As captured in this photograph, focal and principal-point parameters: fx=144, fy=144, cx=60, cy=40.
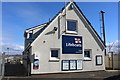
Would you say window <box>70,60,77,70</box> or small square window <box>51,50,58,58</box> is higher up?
small square window <box>51,50,58,58</box>

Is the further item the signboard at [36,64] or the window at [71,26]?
the window at [71,26]

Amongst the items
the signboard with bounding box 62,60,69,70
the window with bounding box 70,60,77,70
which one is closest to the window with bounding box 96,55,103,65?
the window with bounding box 70,60,77,70

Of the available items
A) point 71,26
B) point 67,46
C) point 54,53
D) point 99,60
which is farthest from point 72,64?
point 71,26

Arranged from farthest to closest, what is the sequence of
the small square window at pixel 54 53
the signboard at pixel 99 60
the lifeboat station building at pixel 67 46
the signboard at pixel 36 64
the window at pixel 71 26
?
1. the signboard at pixel 99 60
2. the window at pixel 71 26
3. the small square window at pixel 54 53
4. the lifeboat station building at pixel 67 46
5. the signboard at pixel 36 64

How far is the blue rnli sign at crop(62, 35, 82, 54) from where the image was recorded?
53.1 feet

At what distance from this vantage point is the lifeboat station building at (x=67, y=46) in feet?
48.8

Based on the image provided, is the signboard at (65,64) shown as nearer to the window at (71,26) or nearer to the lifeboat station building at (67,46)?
the lifeboat station building at (67,46)

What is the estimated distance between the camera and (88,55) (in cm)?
1816

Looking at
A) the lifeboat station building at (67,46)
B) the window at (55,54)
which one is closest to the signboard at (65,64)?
the lifeboat station building at (67,46)

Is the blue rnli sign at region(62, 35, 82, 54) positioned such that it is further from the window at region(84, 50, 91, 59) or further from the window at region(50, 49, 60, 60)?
the window at region(84, 50, 91, 59)

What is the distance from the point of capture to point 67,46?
16.3m

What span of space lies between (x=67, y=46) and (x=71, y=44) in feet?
1.97

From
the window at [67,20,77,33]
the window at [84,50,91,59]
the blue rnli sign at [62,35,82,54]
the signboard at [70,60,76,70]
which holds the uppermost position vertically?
the window at [67,20,77,33]

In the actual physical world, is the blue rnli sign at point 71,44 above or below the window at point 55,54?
above
